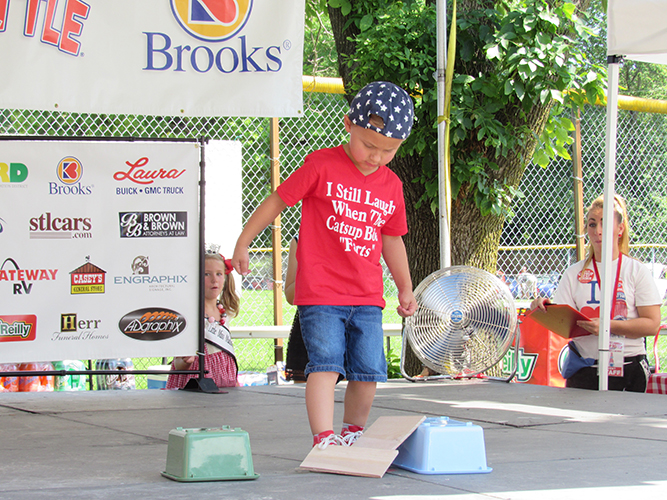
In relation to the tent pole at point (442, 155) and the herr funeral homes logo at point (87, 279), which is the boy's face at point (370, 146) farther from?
the tent pole at point (442, 155)

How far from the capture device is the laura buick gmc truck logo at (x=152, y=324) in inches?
197

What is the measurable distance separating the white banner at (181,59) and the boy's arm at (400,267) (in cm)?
163

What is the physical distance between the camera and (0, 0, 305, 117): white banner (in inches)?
181

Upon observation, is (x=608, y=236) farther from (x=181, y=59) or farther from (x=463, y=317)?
(x=181, y=59)

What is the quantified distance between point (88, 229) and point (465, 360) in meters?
2.67

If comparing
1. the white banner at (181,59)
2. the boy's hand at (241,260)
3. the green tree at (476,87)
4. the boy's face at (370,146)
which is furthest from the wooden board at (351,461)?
the green tree at (476,87)

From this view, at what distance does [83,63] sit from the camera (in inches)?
181

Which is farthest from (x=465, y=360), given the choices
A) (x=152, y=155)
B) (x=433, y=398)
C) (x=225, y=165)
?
(x=225, y=165)

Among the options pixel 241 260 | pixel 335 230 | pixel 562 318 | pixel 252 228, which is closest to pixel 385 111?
pixel 335 230

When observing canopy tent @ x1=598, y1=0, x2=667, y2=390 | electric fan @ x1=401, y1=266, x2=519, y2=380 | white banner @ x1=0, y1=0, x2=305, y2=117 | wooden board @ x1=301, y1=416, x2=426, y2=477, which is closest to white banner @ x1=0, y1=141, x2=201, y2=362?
white banner @ x1=0, y1=0, x2=305, y2=117

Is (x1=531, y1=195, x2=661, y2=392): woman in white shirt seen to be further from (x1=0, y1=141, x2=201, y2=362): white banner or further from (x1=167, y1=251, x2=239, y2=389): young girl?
(x1=0, y1=141, x2=201, y2=362): white banner

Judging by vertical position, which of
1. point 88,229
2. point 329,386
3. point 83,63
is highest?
point 83,63

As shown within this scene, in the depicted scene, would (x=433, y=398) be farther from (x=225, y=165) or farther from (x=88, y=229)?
(x=225, y=165)

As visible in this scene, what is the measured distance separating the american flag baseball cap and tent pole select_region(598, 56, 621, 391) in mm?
2510
